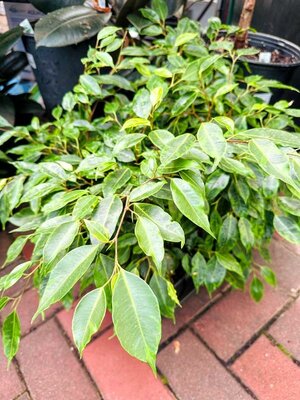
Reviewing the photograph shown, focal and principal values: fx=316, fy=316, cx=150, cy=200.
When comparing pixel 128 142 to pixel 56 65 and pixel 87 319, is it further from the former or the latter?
pixel 56 65

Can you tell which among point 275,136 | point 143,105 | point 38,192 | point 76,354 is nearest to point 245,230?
point 275,136

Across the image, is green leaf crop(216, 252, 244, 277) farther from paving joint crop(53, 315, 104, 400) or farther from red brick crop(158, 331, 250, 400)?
paving joint crop(53, 315, 104, 400)

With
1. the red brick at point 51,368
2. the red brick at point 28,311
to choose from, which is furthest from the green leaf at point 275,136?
the red brick at point 28,311

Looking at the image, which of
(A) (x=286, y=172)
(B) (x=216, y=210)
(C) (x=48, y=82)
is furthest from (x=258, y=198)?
(C) (x=48, y=82)

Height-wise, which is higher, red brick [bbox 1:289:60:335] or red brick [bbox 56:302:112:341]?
red brick [bbox 56:302:112:341]

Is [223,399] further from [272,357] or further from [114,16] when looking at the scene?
[114,16]

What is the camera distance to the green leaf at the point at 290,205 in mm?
774

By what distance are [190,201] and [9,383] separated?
871 millimetres

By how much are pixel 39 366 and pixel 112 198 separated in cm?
74

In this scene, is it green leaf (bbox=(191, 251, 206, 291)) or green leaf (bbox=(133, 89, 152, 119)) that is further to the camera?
green leaf (bbox=(191, 251, 206, 291))

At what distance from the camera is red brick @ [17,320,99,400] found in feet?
3.13

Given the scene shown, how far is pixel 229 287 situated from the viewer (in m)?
1.23

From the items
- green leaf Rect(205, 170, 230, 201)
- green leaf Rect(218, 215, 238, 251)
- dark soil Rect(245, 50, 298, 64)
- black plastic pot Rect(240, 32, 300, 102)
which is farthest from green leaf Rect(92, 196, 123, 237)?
dark soil Rect(245, 50, 298, 64)

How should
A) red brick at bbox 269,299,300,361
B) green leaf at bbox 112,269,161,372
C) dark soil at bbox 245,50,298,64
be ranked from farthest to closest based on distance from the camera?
dark soil at bbox 245,50,298,64 < red brick at bbox 269,299,300,361 < green leaf at bbox 112,269,161,372
